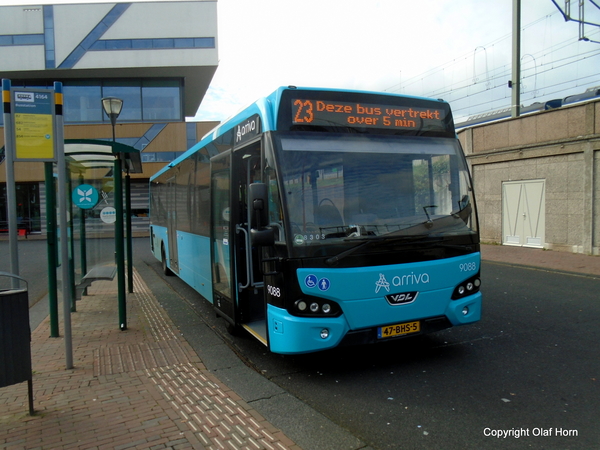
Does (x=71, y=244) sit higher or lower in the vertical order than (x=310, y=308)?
higher

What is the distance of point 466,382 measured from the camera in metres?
4.62

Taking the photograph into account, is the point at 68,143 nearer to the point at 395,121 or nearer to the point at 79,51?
the point at 395,121

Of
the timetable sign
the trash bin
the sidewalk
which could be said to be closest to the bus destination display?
the timetable sign

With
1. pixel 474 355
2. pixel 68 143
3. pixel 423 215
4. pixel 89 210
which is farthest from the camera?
pixel 89 210

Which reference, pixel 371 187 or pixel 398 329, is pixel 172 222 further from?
pixel 398 329

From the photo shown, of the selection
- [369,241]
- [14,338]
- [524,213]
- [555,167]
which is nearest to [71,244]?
[14,338]

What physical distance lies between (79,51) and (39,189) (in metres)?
10.3

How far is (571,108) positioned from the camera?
1451 cm

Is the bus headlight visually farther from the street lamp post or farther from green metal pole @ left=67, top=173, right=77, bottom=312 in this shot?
green metal pole @ left=67, top=173, right=77, bottom=312

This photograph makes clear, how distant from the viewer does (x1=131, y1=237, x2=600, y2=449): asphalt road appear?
3613 millimetres

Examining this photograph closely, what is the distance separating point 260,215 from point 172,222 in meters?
6.69

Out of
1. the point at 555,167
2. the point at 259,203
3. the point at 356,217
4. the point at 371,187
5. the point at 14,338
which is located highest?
the point at 555,167

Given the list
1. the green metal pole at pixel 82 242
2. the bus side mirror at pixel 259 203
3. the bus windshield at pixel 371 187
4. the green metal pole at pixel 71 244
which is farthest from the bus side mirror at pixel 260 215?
the green metal pole at pixel 82 242

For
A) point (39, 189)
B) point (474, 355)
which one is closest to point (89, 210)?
point (474, 355)
